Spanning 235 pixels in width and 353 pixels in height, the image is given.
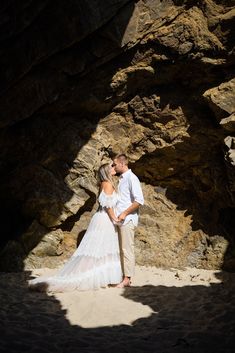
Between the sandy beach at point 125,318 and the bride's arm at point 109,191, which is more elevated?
the bride's arm at point 109,191

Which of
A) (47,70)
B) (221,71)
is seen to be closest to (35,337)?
(47,70)

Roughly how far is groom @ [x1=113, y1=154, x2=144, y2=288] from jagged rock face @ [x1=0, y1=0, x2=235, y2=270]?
5.61 feet

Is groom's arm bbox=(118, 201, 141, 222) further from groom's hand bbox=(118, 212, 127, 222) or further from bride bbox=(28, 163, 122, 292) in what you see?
bride bbox=(28, 163, 122, 292)

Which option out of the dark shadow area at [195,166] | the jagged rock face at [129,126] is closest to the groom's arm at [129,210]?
the jagged rock face at [129,126]

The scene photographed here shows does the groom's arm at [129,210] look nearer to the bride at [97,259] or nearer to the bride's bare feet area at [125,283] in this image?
the bride at [97,259]

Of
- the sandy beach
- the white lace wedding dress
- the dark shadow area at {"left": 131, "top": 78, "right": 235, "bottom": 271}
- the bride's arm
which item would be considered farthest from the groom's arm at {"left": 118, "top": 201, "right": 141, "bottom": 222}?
the dark shadow area at {"left": 131, "top": 78, "right": 235, "bottom": 271}

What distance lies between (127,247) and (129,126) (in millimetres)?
3436

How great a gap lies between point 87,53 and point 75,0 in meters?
1.14

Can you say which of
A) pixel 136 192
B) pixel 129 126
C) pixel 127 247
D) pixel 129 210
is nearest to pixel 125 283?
pixel 127 247

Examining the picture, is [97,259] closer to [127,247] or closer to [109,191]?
[127,247]

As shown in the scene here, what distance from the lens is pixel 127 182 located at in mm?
8234

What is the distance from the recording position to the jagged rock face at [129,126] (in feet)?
29.5

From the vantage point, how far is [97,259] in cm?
793

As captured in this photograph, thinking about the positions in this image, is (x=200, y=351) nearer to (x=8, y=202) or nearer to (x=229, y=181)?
(x=229, y=181)
